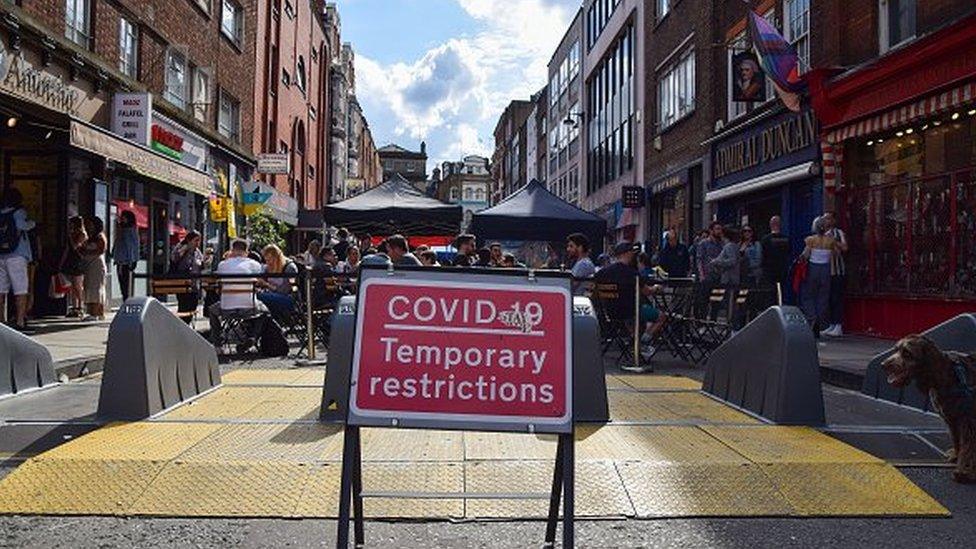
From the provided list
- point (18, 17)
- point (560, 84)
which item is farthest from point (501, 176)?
point (18, 17)

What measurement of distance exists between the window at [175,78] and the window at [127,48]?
1.78 m

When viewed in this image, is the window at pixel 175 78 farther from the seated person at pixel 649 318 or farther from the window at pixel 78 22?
the seated person at pixel 649 318

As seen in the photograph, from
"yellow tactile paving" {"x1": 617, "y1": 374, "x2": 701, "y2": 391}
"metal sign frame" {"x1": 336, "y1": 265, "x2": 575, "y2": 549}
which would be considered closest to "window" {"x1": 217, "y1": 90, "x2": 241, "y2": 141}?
"yellow tactile paving" {"x1": 617, "y1": 374, "x2": 701, "y2": 391}

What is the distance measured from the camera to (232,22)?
25.6 metres

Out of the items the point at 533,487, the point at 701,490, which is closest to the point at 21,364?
the point at 533,487

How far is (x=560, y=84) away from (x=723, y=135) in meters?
33.4

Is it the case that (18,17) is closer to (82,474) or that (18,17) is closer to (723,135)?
(82,474)

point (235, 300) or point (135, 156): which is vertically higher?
point (135, 156)

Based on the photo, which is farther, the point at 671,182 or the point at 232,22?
the point at 232,22

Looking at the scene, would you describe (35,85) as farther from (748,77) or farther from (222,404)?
(748,77)

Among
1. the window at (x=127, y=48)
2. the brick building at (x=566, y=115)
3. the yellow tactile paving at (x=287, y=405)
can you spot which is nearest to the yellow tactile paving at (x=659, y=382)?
the yellow tactile paving at (x=287, y=405)

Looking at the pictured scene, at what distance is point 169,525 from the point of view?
4039 millimetres

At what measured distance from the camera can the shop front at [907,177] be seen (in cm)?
1102

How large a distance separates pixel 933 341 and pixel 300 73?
36.0 m
